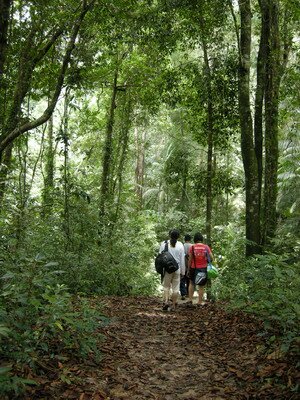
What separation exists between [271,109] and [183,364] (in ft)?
23.8

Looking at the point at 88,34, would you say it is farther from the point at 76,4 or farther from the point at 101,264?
the point at 101,264

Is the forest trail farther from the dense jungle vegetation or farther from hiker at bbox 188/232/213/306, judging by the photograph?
hiker at bbox 188/232/213/306

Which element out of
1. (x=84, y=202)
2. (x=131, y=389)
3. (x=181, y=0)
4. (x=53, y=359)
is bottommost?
(x=131, y=389)

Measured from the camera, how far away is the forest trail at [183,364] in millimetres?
4098

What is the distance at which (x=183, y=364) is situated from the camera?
5.36m

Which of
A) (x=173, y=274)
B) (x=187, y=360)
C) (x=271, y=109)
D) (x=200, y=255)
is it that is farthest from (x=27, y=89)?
(x=187, y=360)

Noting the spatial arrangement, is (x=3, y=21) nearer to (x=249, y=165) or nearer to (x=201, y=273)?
(x=249, y=165)

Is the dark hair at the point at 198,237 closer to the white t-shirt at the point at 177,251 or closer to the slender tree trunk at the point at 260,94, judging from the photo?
the white t-shirt at the point at 177,251

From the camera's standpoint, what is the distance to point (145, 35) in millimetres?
10695

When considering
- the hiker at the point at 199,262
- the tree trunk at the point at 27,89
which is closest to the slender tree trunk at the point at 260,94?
the hiker at the point at 199,262

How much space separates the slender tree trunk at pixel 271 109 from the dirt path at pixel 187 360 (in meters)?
3.79

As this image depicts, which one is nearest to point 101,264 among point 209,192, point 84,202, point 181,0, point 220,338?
point 84,202

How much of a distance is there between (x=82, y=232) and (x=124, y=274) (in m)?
1.85

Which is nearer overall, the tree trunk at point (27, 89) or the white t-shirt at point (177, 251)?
the tree trunk at point (27, 89)
